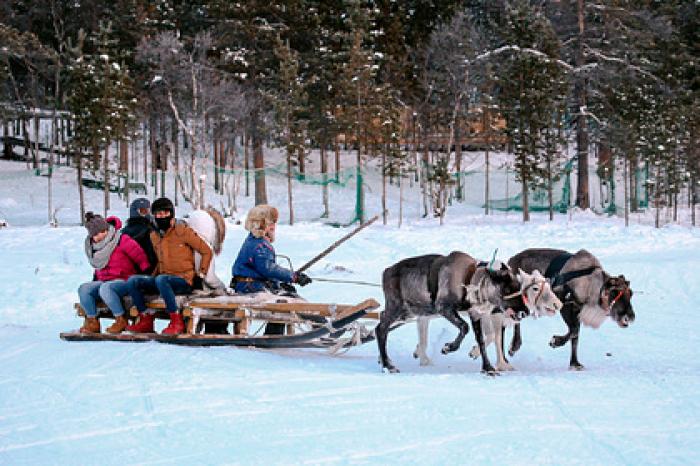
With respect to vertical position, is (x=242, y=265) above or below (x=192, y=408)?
above

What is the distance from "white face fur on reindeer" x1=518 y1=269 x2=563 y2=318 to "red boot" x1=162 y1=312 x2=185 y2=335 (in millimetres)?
3642

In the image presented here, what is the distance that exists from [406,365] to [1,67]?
3939 centimetres

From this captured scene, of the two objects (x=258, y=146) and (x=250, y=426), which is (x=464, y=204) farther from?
(x=250, y=426)

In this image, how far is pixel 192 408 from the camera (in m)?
6.22

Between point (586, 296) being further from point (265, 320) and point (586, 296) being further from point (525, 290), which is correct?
point (265, 320)

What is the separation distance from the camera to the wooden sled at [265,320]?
8609 mm

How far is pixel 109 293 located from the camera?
30.0 feet

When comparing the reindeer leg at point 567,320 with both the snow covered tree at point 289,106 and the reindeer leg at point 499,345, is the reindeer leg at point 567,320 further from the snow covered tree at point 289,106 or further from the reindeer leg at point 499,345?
the snow covered tree at point 289,106

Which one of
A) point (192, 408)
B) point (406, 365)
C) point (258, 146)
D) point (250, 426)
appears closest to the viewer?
point (250, 426)

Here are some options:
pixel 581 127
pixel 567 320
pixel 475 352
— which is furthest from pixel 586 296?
pixel 581 127

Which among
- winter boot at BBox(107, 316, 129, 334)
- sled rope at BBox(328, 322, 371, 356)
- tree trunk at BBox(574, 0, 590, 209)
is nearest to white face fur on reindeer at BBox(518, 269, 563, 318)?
sled rope at BBox(328, 322, 371, 356)

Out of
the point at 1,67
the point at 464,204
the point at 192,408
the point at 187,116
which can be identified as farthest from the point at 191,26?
the point at 192,408

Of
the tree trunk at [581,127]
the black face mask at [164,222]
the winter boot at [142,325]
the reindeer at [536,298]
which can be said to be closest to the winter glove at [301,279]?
the black face mask at [164,222]

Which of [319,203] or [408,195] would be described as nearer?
[319,203]
